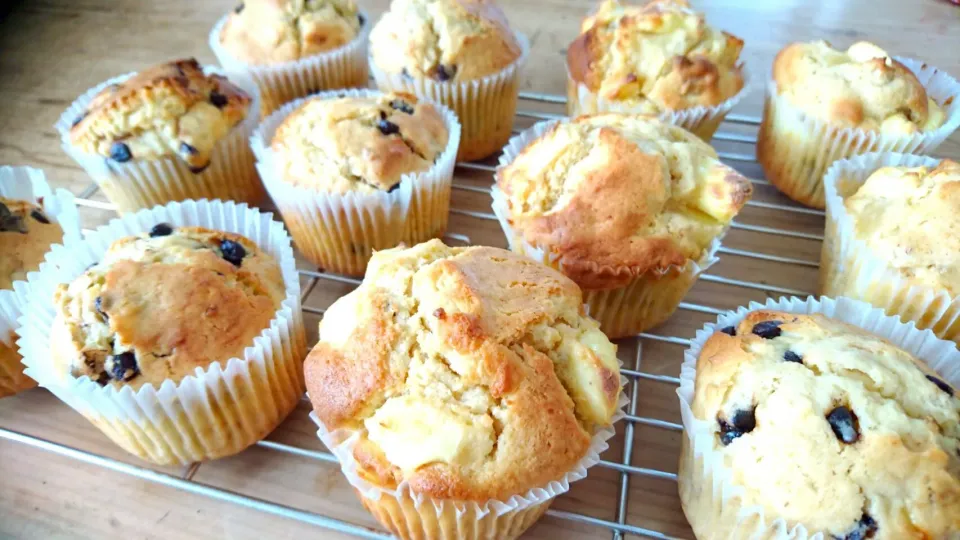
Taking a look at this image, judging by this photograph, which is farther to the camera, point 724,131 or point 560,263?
point 724,131

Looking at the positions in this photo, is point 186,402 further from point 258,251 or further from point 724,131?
point 724,131

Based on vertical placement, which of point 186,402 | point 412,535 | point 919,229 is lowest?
point 412,535

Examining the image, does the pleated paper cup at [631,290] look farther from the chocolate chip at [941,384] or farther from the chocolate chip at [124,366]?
the chocolate chip at [124,366]

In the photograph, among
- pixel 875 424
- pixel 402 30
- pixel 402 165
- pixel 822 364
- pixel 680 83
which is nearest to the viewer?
pixel 875 424

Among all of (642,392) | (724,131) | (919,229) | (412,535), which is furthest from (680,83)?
(412,535)

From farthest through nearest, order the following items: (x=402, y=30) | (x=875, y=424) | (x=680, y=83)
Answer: (x=402, y=30) → (x=680, y=83) → (x=875, y=424)

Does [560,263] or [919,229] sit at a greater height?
[919,229]

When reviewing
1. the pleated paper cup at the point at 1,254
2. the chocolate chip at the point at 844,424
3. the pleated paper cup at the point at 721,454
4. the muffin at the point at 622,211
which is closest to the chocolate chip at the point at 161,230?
the pleated paper cup at the point at 1,254
